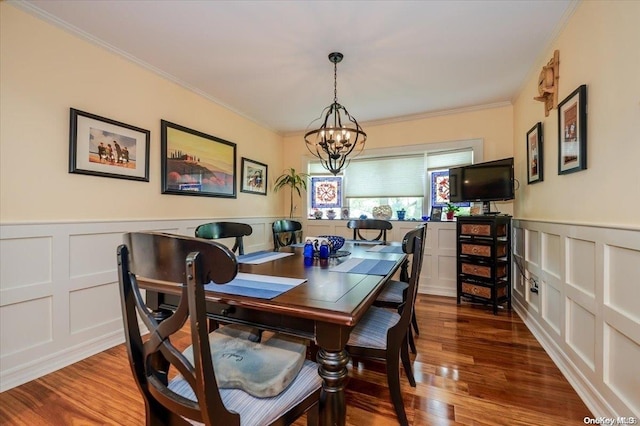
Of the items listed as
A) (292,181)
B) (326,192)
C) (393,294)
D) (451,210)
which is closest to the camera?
(393,294)

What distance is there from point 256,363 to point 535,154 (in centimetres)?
292

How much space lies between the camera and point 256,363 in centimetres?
100

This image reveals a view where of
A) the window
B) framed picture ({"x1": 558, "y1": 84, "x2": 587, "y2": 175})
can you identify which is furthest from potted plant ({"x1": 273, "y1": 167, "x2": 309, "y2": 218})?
framed picture ({"x1": 558, "y1": 84, "x2": 587, "y2": 175})

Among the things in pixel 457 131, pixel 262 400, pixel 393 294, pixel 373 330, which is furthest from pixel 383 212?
pixel 262 400

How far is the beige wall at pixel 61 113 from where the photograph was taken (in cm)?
176

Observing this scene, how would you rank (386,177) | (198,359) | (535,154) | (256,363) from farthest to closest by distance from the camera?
(386,177), (535,154), (256,363), (198,359)

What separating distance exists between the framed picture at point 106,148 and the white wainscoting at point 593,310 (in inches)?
130

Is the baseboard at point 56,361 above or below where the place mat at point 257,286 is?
below

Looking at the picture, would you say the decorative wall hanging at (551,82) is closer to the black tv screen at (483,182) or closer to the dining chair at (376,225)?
the black tv screen at (483,182)

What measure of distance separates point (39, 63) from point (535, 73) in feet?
13.1

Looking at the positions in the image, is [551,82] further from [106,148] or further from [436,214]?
[106,148]

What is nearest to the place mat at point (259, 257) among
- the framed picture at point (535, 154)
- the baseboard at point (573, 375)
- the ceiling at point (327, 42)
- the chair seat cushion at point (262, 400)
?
the chair seat cushion at point (262, 400)

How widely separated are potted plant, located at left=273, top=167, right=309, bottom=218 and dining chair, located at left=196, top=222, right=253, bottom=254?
2.12 m

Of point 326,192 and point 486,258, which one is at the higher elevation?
point 326,192
